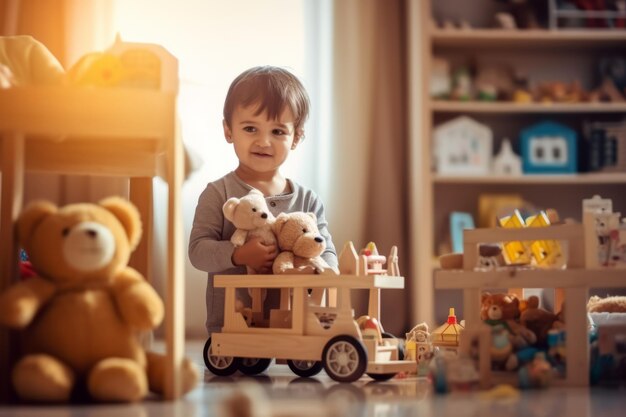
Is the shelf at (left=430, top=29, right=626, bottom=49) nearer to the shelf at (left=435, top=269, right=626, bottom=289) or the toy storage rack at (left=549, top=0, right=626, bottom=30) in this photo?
the toy storage rack at (left=549, top=0, right=626, bottom=30)

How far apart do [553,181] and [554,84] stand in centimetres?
40

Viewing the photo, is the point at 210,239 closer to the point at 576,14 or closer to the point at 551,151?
the point at 551,151

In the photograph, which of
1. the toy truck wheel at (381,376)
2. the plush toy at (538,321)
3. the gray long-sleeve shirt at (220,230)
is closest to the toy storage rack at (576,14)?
the gray long-sleeve shirt at (220,230)

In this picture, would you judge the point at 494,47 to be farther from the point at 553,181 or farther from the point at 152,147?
the point at 152,147

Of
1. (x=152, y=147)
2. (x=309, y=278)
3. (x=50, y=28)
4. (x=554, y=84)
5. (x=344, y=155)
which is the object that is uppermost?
(x=50, y=28)

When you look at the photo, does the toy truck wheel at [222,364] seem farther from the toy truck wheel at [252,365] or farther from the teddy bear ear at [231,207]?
the teddy bear ear at [231,207]

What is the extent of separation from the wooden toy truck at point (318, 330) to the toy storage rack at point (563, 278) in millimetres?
149

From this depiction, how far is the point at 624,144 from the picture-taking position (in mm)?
3275

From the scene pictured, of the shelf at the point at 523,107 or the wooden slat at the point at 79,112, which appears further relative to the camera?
the shelf at the point at 523,107

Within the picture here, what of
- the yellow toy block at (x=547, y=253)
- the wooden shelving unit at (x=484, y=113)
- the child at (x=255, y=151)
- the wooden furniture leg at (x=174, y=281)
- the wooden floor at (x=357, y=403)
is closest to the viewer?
the wooden floor at (x=357, y=403)

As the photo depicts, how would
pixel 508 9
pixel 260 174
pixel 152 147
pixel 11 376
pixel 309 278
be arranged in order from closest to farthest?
1. pixel 11 376
2. pixel 152 147
3. pixel 309 278
4. pixel 260 174
5. pixel 508 9

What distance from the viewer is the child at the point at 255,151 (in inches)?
69.3

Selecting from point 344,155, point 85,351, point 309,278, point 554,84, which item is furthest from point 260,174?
point 554,84

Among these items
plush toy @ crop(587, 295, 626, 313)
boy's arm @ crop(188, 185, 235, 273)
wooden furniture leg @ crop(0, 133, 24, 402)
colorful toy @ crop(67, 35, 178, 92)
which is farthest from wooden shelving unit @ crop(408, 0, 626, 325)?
wooden furniture leg @ crop(0, 133, 24, 402)
